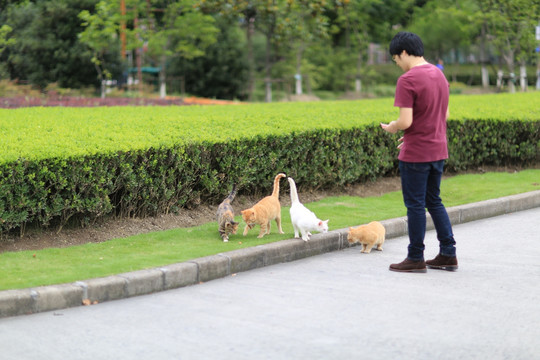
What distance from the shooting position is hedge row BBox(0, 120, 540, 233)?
726cm

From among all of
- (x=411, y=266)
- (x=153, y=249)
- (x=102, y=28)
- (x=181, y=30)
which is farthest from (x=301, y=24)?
(x=411, y=266)

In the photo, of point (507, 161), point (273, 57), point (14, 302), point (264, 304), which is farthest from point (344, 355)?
point (273, 57)

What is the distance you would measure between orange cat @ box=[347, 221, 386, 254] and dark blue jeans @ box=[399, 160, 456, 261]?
878mm

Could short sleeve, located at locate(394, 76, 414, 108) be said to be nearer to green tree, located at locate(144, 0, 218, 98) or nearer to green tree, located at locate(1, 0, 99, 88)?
green tree, located at locate(144, 0, 218, 98)

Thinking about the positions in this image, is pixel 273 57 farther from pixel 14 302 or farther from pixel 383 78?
pixel 14 302

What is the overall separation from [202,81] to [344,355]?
31295 mm

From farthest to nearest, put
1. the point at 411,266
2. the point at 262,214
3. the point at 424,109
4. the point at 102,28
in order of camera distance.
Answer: the point at 102,28 → the point at 262,214 → the point at 411,266 → the point at 424,109

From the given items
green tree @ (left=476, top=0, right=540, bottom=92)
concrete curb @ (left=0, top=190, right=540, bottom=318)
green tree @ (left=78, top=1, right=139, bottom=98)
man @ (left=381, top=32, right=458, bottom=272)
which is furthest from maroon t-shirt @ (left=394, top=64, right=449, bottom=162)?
green tree @ (left=476, top=0, right=540, bottom=92)

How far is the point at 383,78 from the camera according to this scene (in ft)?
156

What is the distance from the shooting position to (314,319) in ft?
17.6

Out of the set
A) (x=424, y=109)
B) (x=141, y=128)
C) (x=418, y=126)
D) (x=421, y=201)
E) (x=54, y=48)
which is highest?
(x=54, y=48)

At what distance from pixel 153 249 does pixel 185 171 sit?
160 cm

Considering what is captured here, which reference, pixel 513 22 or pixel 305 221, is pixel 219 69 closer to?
pixel 513 22

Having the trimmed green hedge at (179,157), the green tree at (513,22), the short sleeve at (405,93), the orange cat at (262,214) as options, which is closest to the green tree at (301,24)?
the green tree at (513,22)
